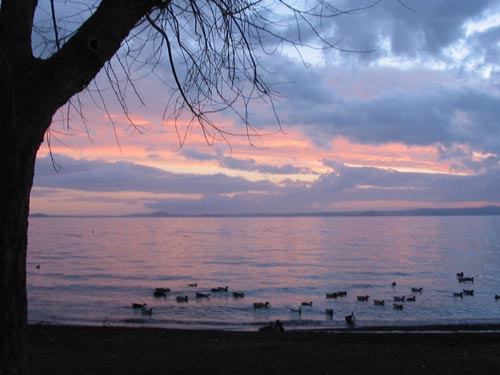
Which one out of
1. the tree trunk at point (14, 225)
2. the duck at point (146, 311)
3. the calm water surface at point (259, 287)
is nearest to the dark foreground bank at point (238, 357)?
the tree trunk at point (14, 225)

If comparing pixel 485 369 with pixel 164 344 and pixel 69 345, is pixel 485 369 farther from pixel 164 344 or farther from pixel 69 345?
pixel 69 345

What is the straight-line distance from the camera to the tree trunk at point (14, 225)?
2.70 meters

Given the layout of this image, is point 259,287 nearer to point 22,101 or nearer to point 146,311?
point 146,311

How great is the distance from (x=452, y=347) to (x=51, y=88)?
1536 centimetres

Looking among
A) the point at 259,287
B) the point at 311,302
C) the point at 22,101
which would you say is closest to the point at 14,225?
the point at 22,101

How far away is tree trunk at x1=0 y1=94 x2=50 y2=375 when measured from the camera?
2.70 metres

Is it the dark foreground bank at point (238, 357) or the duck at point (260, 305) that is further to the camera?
the duck at point (260, 305)

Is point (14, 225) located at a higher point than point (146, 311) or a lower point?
higher

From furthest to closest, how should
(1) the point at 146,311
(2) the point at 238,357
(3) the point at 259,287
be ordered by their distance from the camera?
(3) the point at 259,287
(1) the point at 146,311
(2) the point at 238,357

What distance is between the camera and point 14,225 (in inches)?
108

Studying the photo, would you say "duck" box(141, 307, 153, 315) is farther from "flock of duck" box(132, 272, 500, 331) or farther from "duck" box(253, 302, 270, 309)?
"duck" box(253, 302, 270, 309)

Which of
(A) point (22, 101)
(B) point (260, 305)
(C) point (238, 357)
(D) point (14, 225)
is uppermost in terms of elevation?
(A) point (22, 101)

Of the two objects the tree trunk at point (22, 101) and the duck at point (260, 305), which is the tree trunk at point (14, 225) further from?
the duck at point (260, 305)

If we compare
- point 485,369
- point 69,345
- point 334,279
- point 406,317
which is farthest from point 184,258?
point 485,369
